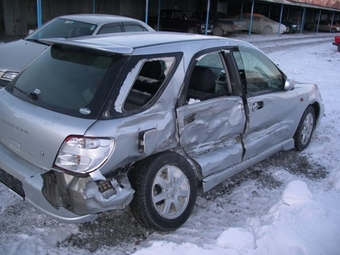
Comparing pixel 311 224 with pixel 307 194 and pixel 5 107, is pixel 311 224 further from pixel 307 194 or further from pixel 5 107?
pixel 5 107

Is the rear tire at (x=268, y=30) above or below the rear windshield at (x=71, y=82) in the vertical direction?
below

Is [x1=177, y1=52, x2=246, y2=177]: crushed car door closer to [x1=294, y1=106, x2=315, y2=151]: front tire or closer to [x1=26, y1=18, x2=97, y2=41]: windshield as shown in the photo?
[x1=294, y1=106, x2=315, y2=151]: front tire

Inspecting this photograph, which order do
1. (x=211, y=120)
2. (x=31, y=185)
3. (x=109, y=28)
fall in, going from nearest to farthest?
(x=31, y=185), (x=211, y=120), (x=109, y=28)

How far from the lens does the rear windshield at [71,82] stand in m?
2.91

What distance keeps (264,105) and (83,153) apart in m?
2.33

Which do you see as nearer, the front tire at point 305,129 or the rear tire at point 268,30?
the front tire at point 305,129

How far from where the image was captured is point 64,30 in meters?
7.55

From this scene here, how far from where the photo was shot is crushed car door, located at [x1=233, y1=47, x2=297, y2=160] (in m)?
4.15

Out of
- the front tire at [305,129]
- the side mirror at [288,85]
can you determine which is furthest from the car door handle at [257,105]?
the front tire at [305,129]

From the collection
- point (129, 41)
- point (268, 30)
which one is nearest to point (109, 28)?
point (129, 41)

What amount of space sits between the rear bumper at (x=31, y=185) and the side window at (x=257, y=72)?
220cm

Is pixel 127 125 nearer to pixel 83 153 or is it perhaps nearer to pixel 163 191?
pixel 83 153

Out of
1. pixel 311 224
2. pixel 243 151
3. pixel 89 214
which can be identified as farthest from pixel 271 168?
pixel 89 214

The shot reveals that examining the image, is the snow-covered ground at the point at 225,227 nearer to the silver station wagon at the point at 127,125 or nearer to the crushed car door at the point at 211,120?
the silver station wagon at the point at 127,125
